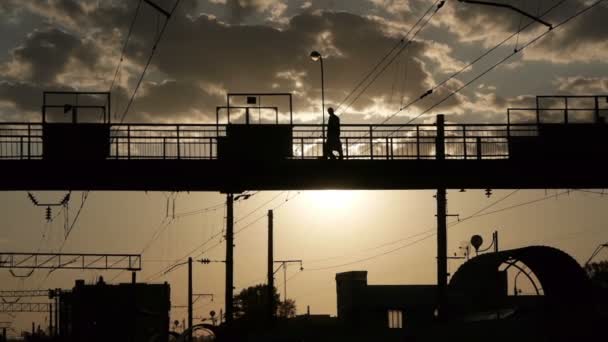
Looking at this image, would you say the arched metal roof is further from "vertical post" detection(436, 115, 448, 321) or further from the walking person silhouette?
the walking person silhouette

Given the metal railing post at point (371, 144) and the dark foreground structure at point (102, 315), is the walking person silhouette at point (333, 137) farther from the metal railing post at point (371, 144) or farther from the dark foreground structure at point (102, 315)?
the dark foreground structure at point (102, 315)

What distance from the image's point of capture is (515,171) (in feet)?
124

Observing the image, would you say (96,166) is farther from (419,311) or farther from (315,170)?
(419,311)

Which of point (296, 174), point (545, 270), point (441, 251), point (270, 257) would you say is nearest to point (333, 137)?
point (296, 174)

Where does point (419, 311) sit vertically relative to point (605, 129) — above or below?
below

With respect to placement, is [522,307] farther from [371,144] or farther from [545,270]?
[371,144]

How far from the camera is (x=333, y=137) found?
35906mm

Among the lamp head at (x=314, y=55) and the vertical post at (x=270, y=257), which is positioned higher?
the lamp head at (x=314, y=55)

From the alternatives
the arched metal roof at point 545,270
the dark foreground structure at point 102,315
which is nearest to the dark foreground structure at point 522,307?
the arched metal roof at point 545,270

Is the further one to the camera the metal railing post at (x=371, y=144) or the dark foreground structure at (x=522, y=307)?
the metal railing post at (x=371, y=144)

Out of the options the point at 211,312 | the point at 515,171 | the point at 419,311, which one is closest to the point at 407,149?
the point at 515,171

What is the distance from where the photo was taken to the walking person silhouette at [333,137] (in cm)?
3522

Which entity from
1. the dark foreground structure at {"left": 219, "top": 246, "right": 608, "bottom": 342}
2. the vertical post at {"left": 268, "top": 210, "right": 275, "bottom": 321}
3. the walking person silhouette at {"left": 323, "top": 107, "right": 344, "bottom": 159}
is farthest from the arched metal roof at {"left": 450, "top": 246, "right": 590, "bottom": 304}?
the vertical post at {"left": 268, "top": 210, "right": 275, "bottom": 321}

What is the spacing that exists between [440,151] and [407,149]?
190 centimetres
